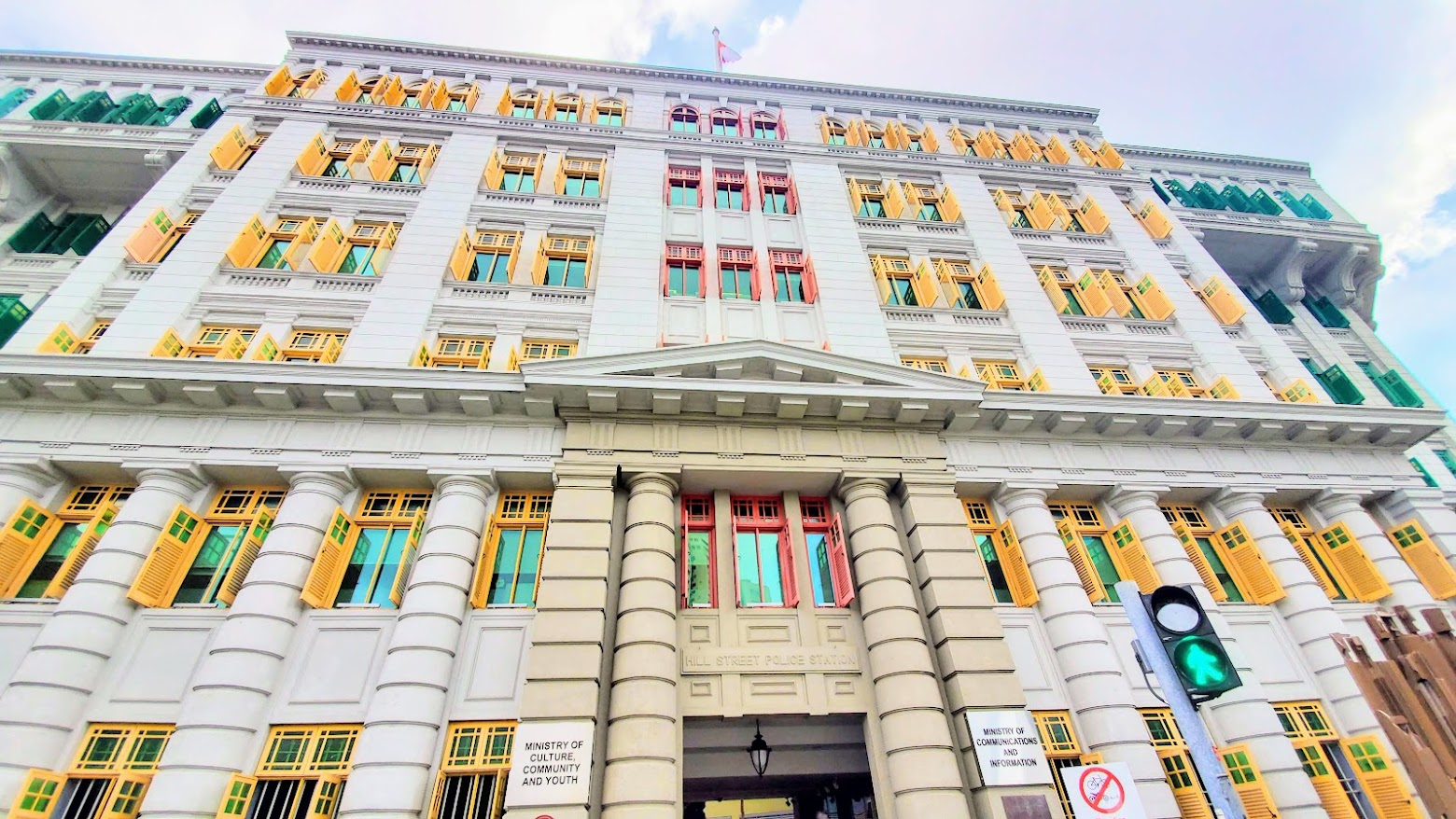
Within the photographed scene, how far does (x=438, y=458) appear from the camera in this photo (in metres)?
13.0

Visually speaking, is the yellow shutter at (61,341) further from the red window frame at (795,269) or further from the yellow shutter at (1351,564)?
the yellow shutter at (1351,564)

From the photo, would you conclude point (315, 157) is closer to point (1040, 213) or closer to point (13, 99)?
point (13, 99)

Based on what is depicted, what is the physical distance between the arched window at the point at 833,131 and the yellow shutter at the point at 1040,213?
22.4ft

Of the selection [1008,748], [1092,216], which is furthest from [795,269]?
[1008,748]

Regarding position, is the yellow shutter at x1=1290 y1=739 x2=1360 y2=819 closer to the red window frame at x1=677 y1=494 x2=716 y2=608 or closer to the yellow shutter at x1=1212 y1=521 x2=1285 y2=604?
the yellow shutter at x1=1212 y1=521 x2=1285 y2=604

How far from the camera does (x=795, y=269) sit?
18.6 m

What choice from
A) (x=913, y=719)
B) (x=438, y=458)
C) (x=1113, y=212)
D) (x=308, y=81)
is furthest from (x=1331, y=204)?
(x=308, y=81)

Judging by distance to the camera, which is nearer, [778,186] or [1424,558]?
[1424,558]

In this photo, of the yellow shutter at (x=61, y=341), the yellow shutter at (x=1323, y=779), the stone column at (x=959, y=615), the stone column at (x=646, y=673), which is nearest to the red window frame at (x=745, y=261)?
the stone column at (x=646, y=673)

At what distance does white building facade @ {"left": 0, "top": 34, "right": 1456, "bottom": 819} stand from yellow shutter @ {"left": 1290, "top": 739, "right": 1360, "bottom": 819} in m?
0.07

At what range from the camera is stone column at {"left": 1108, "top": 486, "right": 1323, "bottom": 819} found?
36.8 feet

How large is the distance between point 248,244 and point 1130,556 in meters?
22.2

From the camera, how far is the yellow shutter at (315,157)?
18.8 m

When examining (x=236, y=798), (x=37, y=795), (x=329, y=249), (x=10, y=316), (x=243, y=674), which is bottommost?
(x=236, y=798)
